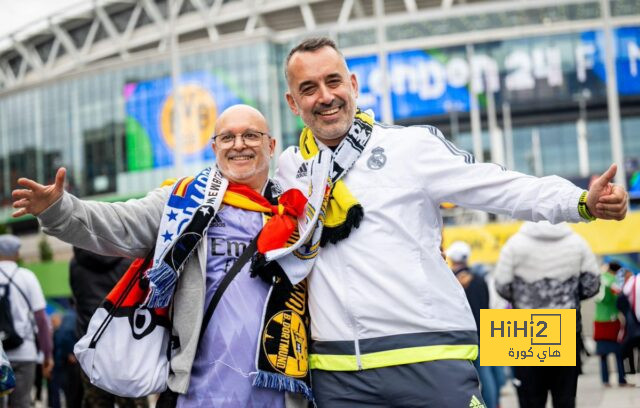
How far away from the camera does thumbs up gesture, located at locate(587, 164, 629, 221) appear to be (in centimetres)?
268

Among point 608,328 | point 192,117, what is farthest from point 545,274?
point 192,117

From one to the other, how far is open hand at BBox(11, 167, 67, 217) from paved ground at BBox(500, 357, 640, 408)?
4759 mm

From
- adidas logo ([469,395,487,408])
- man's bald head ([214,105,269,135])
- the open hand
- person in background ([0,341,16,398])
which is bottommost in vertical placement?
person in background ([0,341,16,398])

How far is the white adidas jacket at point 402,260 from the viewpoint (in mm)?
2957

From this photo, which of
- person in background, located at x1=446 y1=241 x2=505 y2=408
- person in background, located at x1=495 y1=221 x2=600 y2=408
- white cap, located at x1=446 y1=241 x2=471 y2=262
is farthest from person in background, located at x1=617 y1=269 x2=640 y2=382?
white cap, located at x1=446 y1=241 x2=471 y2=262

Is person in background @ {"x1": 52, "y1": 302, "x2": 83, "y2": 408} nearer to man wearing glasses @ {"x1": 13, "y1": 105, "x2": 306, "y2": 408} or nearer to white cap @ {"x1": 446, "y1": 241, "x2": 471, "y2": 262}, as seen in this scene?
white cap @ {"x1": 446, "y1": 241, "x2": 471, "y2": 262}

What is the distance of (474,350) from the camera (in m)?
3.05

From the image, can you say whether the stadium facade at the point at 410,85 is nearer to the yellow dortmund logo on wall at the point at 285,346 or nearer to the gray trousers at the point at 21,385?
the gray trousers at the point at 21,385

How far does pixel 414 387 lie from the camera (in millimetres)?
→ 2918

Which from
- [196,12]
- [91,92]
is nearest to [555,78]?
[196,12]

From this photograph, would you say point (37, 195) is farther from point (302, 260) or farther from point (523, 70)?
point (523, 70)

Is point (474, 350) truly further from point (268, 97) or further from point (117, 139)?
point (117, 139)

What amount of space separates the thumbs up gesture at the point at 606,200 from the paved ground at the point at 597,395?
393 centimetres

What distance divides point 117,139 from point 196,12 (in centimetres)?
1338
